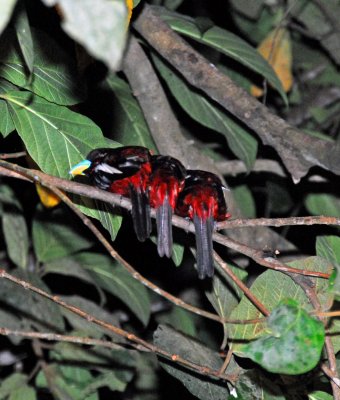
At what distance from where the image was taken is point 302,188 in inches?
164

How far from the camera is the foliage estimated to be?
2.03 meters

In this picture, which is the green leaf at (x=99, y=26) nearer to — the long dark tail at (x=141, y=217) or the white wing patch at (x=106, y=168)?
the long dark tail at (x=141, y=217)

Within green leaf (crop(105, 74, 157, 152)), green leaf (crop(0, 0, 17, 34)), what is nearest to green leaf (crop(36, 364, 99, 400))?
green leaf (crop(105, 74, 157, 152))

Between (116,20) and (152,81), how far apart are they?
8.53 ft

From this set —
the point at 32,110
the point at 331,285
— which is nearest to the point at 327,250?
the point at 331,285

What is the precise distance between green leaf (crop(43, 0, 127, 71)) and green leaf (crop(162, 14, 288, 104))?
103 inches

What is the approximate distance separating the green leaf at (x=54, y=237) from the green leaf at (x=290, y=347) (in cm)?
241

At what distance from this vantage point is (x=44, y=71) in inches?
91.8

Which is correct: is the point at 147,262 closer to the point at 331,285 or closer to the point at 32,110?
the point at 32,110

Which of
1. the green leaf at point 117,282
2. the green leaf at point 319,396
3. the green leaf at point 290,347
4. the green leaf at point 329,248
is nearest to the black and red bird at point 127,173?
the green leaf at point 329,248

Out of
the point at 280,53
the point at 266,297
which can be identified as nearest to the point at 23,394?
the point at 266,297

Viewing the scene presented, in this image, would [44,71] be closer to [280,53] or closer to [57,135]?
[57,135]

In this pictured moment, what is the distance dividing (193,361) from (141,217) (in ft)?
1.67

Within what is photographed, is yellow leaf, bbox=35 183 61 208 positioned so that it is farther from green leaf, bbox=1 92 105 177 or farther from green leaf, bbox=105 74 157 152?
green leaf, bbox=105 74 157 152
